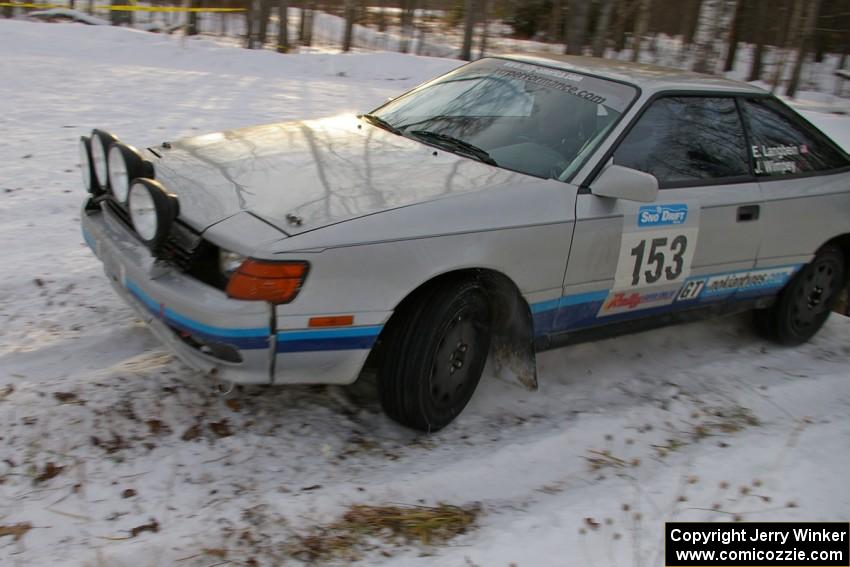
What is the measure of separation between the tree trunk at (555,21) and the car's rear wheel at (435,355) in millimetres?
19661

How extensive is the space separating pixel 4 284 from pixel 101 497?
2023mm

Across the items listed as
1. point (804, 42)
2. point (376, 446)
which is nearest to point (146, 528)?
point (376, 446)

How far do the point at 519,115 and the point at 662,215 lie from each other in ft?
2.82

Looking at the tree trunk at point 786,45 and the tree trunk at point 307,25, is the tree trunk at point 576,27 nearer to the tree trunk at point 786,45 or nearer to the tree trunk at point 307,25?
the tree trunk at point 786,45

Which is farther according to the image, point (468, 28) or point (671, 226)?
point (468, 28)

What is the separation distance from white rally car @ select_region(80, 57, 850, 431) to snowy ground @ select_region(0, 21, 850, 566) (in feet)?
1.02

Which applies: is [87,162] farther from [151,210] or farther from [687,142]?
[687,142]

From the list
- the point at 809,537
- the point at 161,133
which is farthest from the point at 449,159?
the point at 161,133

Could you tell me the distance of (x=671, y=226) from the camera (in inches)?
149

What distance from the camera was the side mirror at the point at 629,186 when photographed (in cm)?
338

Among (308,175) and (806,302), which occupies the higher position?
(308,175)

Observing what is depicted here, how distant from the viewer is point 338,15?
75.7 feet

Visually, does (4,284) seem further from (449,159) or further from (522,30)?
(522,30)

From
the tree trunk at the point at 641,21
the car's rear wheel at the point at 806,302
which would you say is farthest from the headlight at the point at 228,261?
the tree trunk at the point at 641,21
